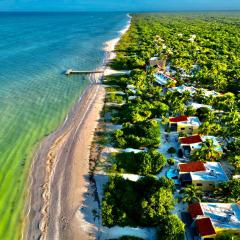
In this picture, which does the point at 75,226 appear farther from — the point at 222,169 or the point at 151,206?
the point at 222,169

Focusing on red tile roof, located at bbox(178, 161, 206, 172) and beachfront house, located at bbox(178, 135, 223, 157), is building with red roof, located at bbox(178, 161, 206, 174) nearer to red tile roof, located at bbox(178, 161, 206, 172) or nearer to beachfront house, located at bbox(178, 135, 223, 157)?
red tile roof, located at bbox(178, 161, 206, 172)

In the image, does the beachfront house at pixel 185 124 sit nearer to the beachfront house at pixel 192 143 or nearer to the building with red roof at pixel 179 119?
the building with red roof at pixel 179 119

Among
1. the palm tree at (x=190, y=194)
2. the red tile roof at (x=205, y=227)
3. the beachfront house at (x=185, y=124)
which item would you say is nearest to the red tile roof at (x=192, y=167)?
the palm tree at (x=190, y=194)

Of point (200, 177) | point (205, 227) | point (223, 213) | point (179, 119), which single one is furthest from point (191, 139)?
point (205, 227)

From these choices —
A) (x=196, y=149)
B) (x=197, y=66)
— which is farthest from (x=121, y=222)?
(x=197, y=66)

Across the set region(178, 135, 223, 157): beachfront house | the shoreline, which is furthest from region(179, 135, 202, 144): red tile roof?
the shoreline

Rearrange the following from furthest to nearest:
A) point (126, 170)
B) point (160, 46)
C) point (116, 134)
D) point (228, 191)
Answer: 1. point (160, 46)
2. point (116, 134)
3. point (126, 170)
4. point (228, 191)

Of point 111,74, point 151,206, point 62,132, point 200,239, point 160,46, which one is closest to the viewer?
point 200,239
